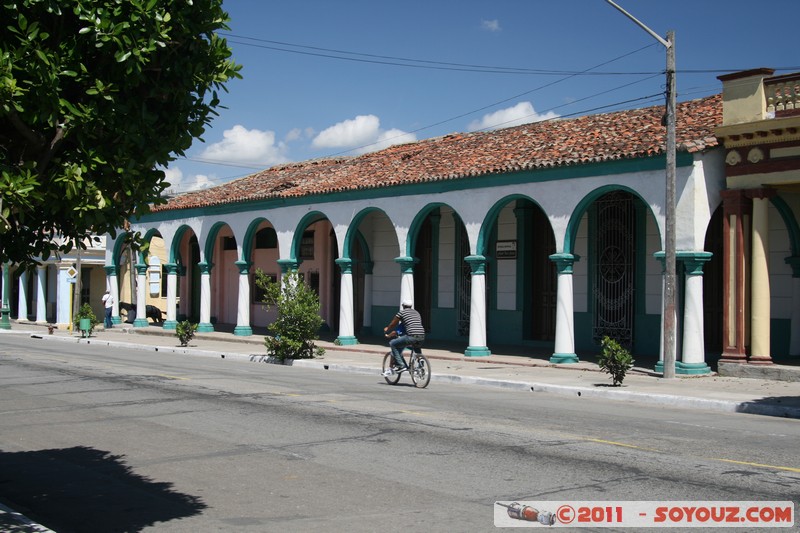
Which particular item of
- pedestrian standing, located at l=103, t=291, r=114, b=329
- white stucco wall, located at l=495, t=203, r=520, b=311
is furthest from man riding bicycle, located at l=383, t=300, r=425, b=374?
pedestrian standing, located at l=103, t=291, r=114, b=329

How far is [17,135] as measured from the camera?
530 cm

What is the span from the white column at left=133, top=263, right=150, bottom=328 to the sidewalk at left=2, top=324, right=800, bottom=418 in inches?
204

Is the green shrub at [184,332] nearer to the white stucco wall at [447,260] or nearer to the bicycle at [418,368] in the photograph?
the white stucco wall at [447,260]

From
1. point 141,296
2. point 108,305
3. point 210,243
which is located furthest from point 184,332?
point 108,305

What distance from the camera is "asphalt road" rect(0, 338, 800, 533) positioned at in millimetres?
6812

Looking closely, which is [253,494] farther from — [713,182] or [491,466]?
[713,182]

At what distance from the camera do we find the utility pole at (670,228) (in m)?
17.1

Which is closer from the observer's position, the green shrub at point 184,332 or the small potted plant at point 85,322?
the green shrub at point 184,332

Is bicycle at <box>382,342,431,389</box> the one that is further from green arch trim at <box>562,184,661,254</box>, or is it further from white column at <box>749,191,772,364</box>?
white column at <box>749,191,772,364</box>

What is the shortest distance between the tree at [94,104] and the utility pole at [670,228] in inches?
513

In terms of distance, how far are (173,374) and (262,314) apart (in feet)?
59.5

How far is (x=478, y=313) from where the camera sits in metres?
22.3

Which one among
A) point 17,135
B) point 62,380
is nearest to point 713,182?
point 62,380

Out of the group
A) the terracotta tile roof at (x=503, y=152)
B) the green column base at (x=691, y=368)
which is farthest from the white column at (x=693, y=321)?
the terracotta tile roof at (x=503, y=152)
